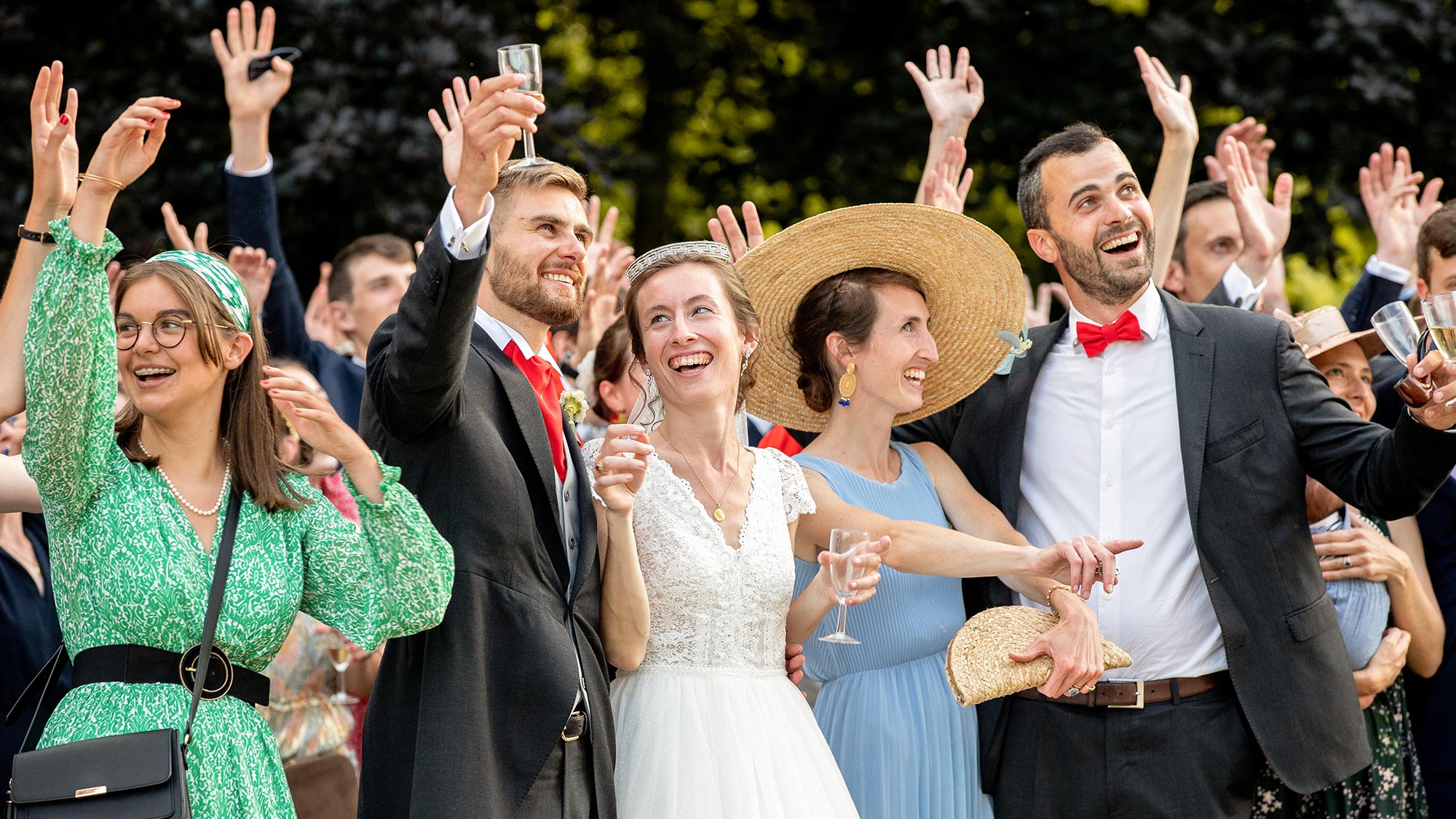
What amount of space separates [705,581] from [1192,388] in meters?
1.62

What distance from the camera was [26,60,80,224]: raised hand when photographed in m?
3.48

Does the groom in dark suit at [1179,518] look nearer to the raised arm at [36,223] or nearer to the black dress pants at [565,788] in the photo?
the black dress pants at [565,788]

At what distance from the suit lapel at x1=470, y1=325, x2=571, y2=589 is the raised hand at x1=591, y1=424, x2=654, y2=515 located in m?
0.13

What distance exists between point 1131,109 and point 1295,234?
118cm

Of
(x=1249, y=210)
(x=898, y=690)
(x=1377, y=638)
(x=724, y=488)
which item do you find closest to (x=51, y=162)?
A: (x=724, y=488)

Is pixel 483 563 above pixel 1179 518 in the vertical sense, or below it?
below

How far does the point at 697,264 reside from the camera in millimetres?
4164

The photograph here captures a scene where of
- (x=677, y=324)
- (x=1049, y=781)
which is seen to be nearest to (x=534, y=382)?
(x=677, y=324)

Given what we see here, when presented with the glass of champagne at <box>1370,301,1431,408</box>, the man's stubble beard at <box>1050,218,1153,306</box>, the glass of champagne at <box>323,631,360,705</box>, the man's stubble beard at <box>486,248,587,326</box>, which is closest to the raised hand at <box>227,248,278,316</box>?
the glass of champagne at <box>323,631,360,705</box>

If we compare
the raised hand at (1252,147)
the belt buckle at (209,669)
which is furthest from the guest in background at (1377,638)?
the belt buckle at (209,669)

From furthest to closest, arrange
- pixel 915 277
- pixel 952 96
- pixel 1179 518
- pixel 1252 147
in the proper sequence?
pixel 1252 147 < pixel 952 96 < pixel 915 277 < pixel 1179 518

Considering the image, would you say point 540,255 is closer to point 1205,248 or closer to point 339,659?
point 339,659

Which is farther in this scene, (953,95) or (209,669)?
(953,95)

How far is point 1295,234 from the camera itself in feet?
27.5
